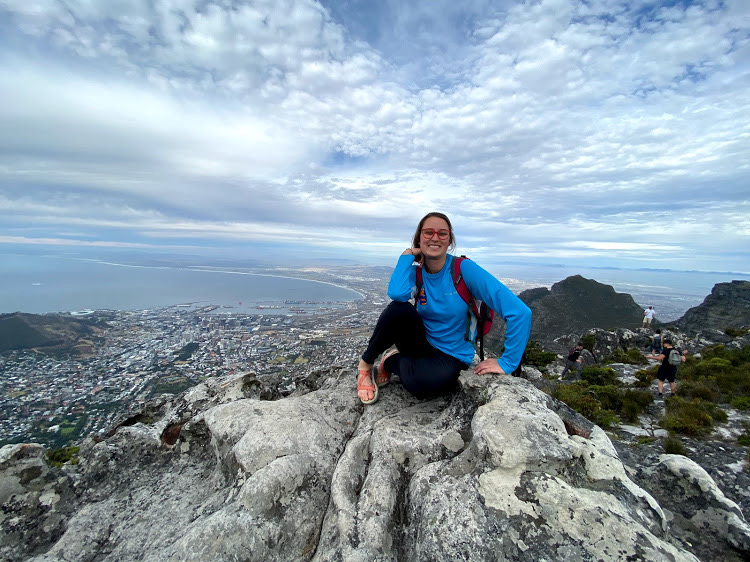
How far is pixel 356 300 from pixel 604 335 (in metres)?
59.9

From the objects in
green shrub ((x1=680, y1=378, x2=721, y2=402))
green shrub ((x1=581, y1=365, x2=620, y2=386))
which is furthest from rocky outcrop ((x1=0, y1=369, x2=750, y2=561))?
green shrub ((x1=581, y1=365, x2=620, y2=386))

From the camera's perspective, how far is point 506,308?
4.69 m

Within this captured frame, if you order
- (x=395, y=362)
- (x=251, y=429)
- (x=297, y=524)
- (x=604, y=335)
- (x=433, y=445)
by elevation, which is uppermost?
(x=395, y=362)

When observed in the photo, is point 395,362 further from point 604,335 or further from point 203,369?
point 203,369

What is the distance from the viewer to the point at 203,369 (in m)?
25.8

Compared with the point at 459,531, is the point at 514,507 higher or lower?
higher

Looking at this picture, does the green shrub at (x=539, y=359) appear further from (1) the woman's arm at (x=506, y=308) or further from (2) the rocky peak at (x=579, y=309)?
(2) the rocky peak at (x=579, y=309)

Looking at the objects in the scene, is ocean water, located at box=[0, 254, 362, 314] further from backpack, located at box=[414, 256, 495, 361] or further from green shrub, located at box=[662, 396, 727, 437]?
backpack, located at box=[414, 256, 495, 361]

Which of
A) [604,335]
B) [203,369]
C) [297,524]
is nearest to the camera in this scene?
[297,524]

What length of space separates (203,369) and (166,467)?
2365 cm

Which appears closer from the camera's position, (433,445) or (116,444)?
(433,445)

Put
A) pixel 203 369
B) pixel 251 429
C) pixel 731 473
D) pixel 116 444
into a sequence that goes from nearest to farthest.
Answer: pixel 251 429
pixel 116 444
pixel 731 473
pixel 203 369

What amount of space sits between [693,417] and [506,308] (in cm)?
807

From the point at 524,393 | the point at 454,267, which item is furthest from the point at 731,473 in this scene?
the point at 454,267
